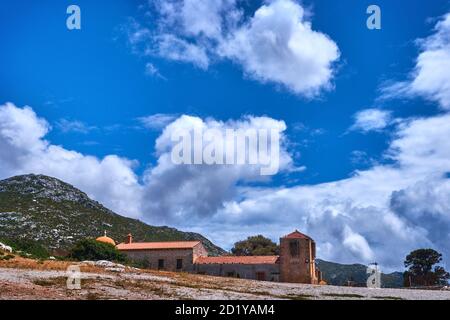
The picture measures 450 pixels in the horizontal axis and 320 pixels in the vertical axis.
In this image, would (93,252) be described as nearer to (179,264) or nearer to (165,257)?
(165,257)

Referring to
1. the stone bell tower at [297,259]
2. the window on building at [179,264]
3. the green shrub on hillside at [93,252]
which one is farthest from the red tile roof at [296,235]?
the green shrub on hillside at [93,252]

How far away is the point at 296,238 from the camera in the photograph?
7588 cm

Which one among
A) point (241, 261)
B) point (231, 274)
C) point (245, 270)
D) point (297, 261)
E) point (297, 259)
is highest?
point (297, 259)

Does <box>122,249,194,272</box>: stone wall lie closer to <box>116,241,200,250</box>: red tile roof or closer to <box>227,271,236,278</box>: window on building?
<box>116,241,200,250</box>: red tile roof

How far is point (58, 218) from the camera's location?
108312mm

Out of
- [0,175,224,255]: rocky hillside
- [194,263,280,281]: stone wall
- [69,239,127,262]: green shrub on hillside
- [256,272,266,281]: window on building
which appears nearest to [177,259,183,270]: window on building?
[194,263,280,281]: stone wall

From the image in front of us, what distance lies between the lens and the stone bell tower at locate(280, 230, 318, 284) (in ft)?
246

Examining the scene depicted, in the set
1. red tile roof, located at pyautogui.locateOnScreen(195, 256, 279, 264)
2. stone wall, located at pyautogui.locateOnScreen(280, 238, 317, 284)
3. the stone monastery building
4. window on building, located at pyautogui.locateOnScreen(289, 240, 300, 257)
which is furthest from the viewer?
red tile roof, located at pyautogui.locateOnScreen(195, 256, 279, 264)

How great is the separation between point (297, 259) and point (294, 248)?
1657 millimetres

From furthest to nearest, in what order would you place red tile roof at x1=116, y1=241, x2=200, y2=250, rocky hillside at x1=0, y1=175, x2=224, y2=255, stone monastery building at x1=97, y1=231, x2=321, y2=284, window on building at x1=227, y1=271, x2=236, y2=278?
rocky hillside at x1=0, y1=175, x2=224, y2=255, red tile roof at x1=116, y1=241, x2=200, y2=250, window on building at x1=227, y1=271, x2=236, y2=278, stone monastery building at x1=97, y1=231, x2=321, y2=284

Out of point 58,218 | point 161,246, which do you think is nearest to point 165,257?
point 161,246

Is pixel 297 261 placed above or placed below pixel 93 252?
below
